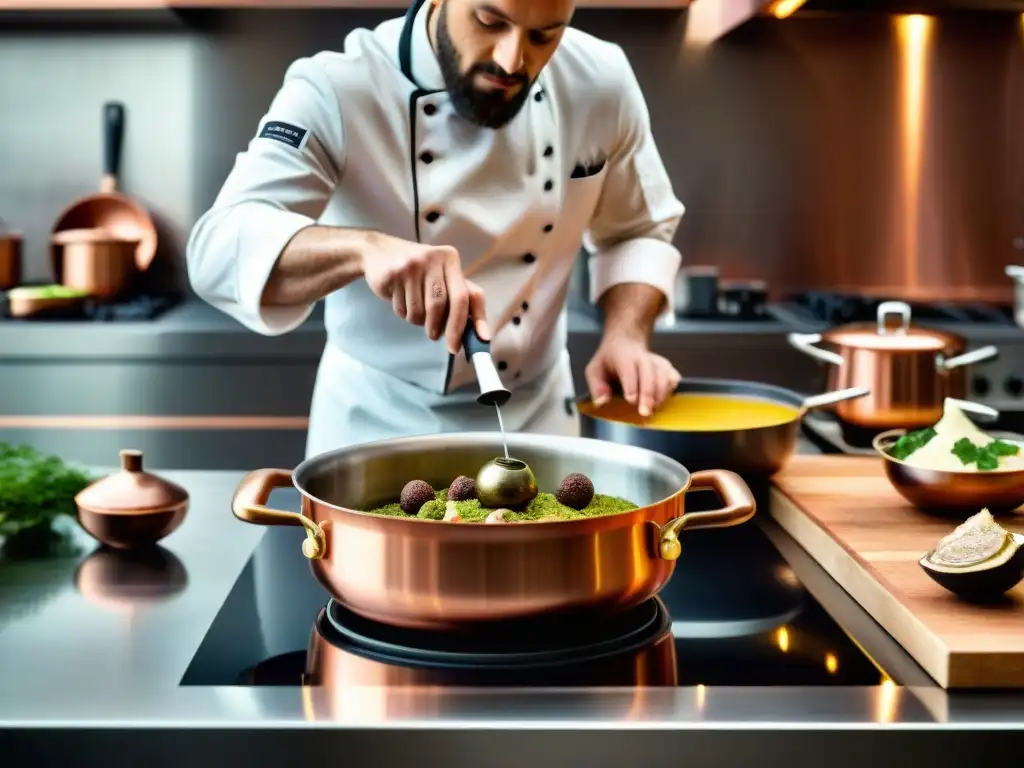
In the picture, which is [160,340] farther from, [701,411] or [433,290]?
[433,290]

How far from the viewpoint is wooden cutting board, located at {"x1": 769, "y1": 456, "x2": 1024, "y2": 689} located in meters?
0.97

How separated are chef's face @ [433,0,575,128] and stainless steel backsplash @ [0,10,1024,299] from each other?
78.1 inches

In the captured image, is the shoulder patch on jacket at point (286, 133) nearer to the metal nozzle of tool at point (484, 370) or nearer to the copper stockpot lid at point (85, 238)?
the metal nozzle of tool at point (484, 370)

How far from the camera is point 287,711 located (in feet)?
2.97

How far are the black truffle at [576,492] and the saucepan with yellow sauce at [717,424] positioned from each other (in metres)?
0.30

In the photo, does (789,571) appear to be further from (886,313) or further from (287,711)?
(886,313)

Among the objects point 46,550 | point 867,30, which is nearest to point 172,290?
point 867,30

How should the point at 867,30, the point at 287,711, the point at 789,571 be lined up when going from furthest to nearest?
the point at 867,30, the point at 789,571, the point at 287,711

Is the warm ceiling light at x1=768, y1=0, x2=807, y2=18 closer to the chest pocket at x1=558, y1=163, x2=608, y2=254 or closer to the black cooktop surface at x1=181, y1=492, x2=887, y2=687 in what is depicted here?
the chest pocket at x1=558, y1=163, x2=608, y2=254

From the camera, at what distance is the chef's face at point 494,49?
1.49 m

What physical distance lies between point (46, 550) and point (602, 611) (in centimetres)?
66

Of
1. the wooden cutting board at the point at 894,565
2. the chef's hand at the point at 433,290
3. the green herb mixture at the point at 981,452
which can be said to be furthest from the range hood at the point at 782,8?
the chef's hand at the point at 433,290

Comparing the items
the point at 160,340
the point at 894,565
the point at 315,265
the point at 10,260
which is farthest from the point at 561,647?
the point at 10,260

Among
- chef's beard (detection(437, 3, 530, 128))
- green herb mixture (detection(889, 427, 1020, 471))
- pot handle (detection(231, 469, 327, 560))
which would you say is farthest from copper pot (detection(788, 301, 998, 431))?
pot handle (detection(231, 469, 327, 560))
